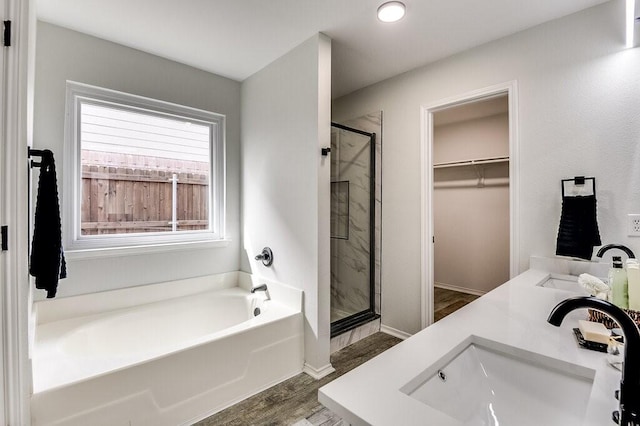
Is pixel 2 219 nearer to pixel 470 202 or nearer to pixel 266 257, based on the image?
pixel 266 257

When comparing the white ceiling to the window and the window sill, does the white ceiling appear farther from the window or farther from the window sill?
the window sill

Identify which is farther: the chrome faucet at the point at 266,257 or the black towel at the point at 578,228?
the chrome faucet at the point at 266,257

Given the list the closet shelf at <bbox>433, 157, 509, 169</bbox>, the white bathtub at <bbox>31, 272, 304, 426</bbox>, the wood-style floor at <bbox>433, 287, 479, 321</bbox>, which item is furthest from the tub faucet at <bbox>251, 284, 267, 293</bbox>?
the closet shelf at <bbox>433, 157, 509, 169</bbox>

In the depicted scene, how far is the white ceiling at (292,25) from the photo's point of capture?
6.21 ft

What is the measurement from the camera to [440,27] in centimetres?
212

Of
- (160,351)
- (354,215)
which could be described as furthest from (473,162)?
(160,351)

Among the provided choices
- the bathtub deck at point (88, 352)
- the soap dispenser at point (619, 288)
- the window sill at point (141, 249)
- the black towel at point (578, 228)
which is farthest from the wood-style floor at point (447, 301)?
the window sill at point (141, 249)

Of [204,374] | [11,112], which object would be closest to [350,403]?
[204,374]

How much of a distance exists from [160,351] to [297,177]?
144 cm

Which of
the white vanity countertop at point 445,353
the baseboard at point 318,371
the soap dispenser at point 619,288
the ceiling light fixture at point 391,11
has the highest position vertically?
the ceiling light fixture at point 391,11

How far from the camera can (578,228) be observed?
1830 mm

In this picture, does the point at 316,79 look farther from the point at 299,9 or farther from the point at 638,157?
the point at 638,157

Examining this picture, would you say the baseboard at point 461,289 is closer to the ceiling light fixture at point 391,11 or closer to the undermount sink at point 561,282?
the undermount sink at point 561,282

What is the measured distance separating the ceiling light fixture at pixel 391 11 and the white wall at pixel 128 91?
1.65 meters
